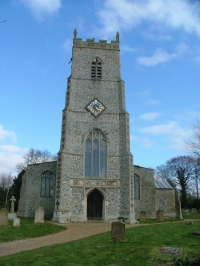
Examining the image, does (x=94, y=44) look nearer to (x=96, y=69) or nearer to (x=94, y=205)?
(x=96, y=69)

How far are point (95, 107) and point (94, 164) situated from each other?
5.07 metres

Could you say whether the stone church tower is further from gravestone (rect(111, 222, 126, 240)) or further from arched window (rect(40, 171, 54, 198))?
gravestone (rect(111, 222, 126, 240))

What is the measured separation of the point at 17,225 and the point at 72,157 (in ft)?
26.9

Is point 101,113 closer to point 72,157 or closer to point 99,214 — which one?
point 72,157

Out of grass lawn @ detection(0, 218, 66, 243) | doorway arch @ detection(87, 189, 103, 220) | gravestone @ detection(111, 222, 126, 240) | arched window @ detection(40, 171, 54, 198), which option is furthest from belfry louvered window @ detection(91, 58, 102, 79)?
gravestone @ detection(111, 222, 126, 240)

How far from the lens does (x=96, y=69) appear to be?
2659 centimetres

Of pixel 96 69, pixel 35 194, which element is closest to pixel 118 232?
pixel 35 194

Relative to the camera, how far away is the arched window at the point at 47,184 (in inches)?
969

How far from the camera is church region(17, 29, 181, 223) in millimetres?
21984

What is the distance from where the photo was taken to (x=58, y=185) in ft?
70.8

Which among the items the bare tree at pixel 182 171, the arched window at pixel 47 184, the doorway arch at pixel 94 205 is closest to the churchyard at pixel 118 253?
the doorway arch at pixel 94 205

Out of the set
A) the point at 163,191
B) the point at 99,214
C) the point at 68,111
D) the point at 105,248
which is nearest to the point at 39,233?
the point at 105,248

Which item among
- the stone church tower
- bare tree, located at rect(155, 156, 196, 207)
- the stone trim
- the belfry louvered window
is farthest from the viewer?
bare tree, located at rect(155, 156, 196, 207)

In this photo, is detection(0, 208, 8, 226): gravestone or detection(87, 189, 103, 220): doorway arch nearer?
detection(0, 208, 8, 226): gravestone
